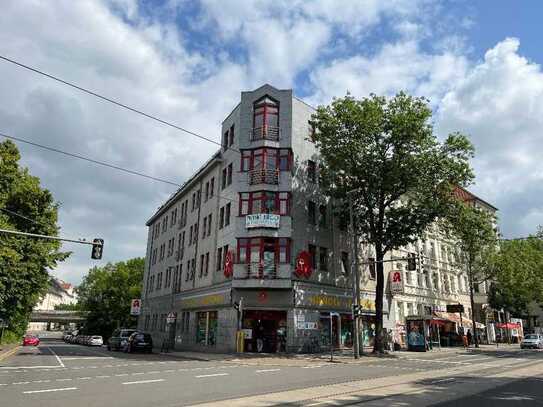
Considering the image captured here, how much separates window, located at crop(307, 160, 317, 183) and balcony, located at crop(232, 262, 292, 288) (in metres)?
7.85

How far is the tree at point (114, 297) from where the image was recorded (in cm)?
7269

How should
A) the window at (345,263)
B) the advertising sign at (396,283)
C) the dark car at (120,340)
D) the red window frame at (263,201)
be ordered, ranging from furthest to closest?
the advertising sign at (396,283)
the dark car at (120,340)
the window at (345,263)
the red window frame at (263,201)

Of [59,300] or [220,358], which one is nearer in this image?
[220,358]

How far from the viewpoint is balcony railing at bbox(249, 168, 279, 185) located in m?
31.5

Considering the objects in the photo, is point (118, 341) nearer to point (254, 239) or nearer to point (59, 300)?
point (254, 239)

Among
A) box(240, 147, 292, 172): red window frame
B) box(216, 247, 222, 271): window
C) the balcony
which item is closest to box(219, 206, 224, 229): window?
box(216, 247, 222, 271): window

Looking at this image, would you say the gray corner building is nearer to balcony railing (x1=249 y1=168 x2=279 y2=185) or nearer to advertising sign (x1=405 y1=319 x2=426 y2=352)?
balcony railing (x1=249 y1=168 x2=279 y2=185)

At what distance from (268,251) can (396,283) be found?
14547mm

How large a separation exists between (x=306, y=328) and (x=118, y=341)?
18657 mm

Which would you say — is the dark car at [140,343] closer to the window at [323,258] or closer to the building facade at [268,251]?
the building facade at [268,251]

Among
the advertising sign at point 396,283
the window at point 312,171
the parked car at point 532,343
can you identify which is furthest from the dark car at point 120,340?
the parked car at point 532,343

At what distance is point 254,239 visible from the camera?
100ft

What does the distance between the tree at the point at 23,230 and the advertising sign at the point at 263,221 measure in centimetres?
1568

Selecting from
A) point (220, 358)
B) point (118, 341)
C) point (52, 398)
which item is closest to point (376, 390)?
point (52, 398)
